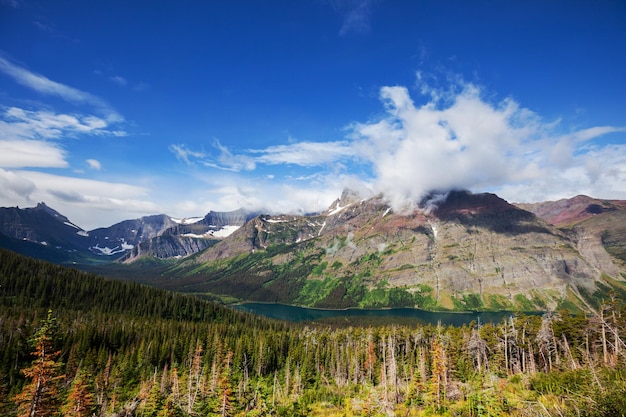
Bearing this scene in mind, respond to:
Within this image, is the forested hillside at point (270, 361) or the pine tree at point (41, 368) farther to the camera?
the forested hillside at point (270, 361)

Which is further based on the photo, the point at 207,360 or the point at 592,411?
the point at 207,360

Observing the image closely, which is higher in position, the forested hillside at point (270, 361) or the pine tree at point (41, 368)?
the pine tree at point (41, 368)

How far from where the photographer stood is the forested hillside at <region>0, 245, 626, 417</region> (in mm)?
47281

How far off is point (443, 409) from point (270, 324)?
531 feet

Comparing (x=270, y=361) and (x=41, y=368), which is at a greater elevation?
(x=41, y=368)

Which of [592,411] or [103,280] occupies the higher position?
[592,411]

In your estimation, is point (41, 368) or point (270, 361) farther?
point (270, 361)

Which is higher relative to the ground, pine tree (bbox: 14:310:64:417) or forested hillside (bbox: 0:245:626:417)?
pine tree (bbox: 14:310:64:417)

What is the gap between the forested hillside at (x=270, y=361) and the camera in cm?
4728

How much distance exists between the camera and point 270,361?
396 feet

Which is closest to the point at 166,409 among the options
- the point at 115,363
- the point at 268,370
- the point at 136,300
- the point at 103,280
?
the point at 115,363

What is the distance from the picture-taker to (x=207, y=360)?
113 metres

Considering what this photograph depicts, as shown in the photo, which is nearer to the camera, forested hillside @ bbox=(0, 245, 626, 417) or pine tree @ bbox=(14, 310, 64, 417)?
pine tree @ bbox=(14, 310, 64, 417)

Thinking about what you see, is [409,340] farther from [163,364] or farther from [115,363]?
[115,363]
